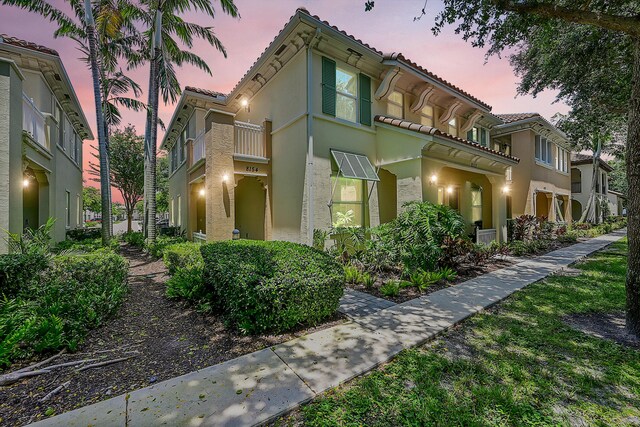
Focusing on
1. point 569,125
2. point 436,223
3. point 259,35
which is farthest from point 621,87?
point 259,35

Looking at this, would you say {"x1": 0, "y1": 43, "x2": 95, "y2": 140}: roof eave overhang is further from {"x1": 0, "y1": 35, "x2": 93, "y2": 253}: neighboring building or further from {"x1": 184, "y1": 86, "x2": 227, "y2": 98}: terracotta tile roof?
{"x1": 184, "y1": 86, "x2": 227, "y2": 98}: terracotta tile roof

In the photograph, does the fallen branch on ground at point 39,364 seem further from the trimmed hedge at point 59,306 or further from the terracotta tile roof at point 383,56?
the terracotta tile roof at point 383,56

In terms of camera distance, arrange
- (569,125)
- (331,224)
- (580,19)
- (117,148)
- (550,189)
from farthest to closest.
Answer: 1. (117,148)
2. (550,189)
3. (569,125)
4. (331,224)
5. (580,19)

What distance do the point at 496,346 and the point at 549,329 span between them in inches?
55.3

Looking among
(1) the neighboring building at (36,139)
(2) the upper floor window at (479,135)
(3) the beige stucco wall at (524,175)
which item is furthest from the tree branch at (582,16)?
(3) the beige stucco wall at (524,175)

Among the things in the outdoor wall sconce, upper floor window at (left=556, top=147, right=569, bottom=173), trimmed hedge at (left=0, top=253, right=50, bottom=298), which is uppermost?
the outdoor wall sconce

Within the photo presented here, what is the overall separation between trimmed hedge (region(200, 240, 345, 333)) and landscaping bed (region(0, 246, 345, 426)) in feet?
0.75

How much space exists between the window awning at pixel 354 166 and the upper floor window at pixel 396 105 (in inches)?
111

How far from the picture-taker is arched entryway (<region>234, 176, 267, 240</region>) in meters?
12.2

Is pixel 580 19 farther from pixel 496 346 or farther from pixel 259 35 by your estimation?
pixel 259 35

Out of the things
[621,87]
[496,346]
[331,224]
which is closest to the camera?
[496,346]

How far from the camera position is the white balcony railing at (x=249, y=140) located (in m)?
9.84

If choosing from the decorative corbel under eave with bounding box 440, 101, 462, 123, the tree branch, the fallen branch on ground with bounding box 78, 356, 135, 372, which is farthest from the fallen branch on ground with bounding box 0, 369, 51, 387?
the decorative corbel under eave with bounding box 440, 101, 462, 123

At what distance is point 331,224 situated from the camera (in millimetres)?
9203
